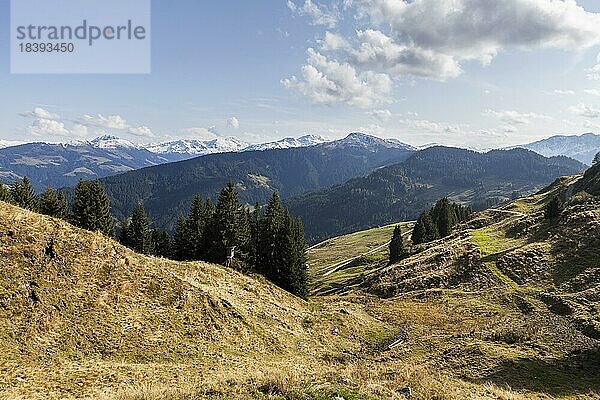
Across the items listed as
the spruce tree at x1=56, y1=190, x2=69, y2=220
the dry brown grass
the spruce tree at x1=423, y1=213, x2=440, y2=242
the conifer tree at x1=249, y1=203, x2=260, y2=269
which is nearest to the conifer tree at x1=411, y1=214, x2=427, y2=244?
the spruce tree at x1=423, y1=213, x2=440, y2=242

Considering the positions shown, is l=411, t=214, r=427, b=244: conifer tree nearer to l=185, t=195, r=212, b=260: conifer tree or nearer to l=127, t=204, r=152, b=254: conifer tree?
l=185, t=195, r=212, b=260: conifer tree

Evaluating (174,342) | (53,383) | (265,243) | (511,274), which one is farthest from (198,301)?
(511,274)

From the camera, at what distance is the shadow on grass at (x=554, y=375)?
25.4 meters

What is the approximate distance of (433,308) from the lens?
51.5 meters

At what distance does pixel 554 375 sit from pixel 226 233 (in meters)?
43.0

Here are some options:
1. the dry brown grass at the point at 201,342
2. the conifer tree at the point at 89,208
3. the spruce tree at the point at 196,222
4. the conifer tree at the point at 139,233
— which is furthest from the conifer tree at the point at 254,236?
the conifer tree at the point at 89,208

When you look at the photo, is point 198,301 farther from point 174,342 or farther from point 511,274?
point 511,274

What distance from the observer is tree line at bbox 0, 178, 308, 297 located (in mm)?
59594

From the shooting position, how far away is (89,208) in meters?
70.2

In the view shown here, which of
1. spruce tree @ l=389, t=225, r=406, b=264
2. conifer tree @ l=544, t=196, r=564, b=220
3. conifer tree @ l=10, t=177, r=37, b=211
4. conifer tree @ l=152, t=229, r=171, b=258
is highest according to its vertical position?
conifer tree @ l=10, t=177, r=37, b=211

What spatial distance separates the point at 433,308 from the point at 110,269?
3832cm

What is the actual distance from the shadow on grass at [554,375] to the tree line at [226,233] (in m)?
34.9

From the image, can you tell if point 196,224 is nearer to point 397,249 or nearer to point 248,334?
point 248,334

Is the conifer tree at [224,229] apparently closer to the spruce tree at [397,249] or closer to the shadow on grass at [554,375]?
the shadow on grass at [554,375]
